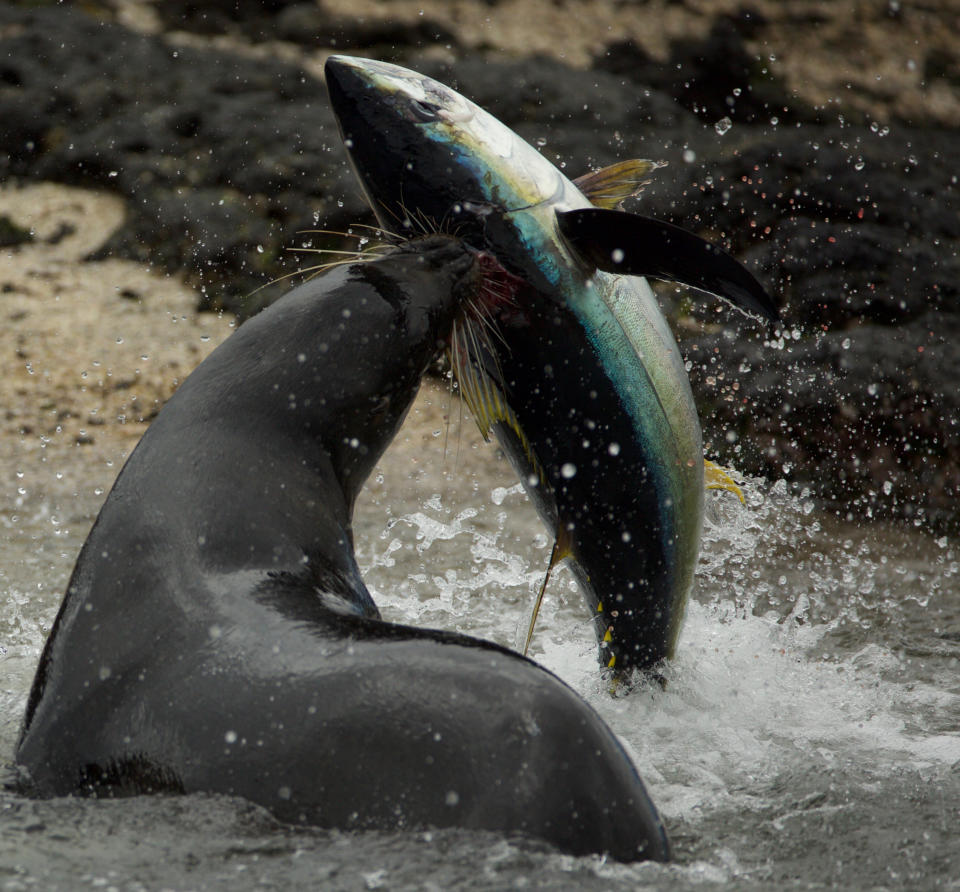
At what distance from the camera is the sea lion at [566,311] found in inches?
107

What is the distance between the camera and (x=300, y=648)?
2045mm

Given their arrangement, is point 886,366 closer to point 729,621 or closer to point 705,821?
point 729,621

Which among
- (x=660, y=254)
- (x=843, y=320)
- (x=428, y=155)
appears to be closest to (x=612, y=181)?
(x=660, y=254)

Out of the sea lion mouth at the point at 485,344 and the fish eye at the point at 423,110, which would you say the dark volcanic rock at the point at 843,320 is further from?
the fish eye at the point at 423,110

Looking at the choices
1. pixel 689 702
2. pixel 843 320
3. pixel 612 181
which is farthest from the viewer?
pixel 843 320

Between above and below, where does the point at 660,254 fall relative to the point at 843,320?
above

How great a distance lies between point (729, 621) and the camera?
3969 millimetres

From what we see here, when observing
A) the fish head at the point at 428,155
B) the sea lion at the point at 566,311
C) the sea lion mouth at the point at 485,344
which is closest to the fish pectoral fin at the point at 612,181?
the sea lion at the point at 566,311

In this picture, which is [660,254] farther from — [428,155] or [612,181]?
[428,155]

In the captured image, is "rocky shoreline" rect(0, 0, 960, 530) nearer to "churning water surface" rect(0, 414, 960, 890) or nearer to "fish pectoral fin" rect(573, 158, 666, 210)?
"churning water surface" rect(0, 414, 960, 890)

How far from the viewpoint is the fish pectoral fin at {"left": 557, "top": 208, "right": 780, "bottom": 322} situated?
8.65 feet

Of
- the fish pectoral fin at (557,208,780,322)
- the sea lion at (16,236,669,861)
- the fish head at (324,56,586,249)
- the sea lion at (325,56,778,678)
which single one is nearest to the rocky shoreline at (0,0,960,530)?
the sea lion at (325,56,778,678)

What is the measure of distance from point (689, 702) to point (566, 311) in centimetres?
100

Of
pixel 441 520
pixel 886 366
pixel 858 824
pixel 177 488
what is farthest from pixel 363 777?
pixel 886 366
